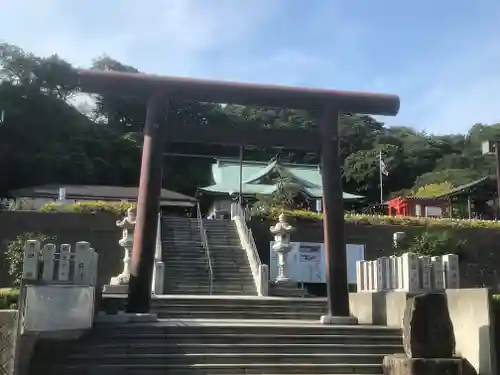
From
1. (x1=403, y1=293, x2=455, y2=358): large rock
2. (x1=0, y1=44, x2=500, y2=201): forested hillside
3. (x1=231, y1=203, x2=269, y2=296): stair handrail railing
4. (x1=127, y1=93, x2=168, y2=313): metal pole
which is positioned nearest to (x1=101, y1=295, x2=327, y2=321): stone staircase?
(x1=127, y1=93, x2=168, y2=313): metal pole

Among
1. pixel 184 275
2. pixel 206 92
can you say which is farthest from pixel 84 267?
pixel 184 275

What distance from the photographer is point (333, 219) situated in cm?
1296

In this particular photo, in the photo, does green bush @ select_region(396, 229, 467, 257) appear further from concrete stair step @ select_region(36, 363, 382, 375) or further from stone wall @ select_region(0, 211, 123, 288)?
concrete stair step @ select_region(36, 363, 382, 375)

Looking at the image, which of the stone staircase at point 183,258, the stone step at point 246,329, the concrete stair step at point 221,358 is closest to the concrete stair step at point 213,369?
the concrete stair step at point 221,358

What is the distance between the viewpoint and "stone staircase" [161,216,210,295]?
20.5 metres

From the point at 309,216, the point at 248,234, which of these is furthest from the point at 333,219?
the point at 309,216

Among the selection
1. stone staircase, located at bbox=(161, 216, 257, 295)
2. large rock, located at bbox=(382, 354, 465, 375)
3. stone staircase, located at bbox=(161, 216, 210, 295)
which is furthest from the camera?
stone staircase, located at bbox=(161, 216, 257, 295)

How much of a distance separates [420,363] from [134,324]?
548cm

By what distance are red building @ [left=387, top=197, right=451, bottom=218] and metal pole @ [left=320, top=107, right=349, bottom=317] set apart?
28173 mm

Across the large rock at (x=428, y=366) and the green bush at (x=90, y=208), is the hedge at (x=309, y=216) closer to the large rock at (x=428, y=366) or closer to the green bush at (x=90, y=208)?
the green bush at (x=90, y=208)

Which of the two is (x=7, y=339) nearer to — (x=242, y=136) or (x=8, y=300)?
(x=8, y=300)

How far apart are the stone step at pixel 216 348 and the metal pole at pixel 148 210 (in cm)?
170

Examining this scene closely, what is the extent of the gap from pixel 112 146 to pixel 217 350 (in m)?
45.4

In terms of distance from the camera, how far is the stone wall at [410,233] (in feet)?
92.2
